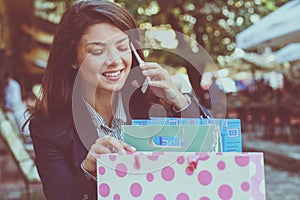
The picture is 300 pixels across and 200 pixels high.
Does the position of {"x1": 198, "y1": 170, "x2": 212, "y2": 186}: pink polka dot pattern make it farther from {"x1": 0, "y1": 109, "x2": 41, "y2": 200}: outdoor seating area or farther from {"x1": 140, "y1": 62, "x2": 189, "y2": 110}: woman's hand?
{"x1": 0, "y1": 109, "x2": 41, "y2": 200}: outdoor seating area

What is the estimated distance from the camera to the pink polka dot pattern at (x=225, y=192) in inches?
36.6

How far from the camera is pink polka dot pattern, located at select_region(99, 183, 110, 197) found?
1.00m

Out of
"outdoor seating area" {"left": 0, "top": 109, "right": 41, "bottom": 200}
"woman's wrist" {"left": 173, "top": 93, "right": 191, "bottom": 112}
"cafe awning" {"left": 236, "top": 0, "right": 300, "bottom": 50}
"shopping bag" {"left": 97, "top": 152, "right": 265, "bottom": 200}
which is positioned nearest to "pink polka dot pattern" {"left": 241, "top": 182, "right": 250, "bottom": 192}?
"shopping bag" {"left": 97, "top": 152, "right": 265, "bottom": 200}

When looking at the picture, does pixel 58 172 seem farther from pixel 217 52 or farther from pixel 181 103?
pixel 217 52

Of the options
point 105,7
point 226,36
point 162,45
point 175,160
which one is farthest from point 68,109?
point 226,36

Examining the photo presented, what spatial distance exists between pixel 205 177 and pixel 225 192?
0.04 metres

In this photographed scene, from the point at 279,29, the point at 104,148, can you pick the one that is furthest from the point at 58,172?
the point at 279,29

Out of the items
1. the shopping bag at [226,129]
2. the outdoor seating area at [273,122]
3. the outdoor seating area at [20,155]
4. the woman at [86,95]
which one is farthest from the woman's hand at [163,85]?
the outdoor seating area at [273,122]

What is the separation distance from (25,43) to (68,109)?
794 centimetres

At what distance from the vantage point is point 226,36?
3.15 m

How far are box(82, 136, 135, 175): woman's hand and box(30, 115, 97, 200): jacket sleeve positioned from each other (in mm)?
64

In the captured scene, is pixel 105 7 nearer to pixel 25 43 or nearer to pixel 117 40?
pixel 117 40

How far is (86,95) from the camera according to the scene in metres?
1.23

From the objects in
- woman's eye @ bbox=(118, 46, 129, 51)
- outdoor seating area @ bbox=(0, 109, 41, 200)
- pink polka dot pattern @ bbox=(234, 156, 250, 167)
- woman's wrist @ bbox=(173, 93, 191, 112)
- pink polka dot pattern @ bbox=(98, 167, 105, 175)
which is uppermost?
woman's eye @ bbox=(118, 46, 129, 51)
